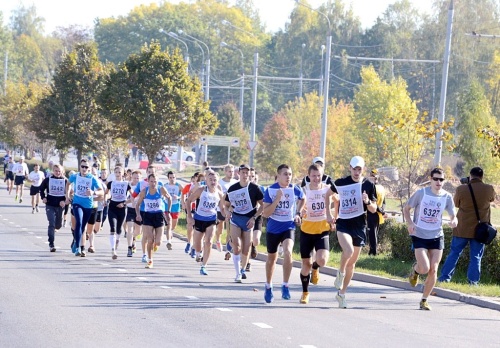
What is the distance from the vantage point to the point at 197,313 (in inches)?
481

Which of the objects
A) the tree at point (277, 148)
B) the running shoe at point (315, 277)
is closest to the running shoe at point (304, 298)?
the running shoe at point (315, 277)

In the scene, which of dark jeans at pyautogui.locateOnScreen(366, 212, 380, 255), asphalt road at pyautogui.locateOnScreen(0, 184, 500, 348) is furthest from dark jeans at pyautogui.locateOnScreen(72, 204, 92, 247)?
dark jeans at pyautogui.locateOnScreen(366, 212, 380, 255)

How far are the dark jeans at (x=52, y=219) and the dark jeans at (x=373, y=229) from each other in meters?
6.20

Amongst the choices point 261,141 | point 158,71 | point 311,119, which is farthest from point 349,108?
point 158,71

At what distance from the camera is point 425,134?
23.2 metres

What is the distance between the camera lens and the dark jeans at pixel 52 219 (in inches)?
818

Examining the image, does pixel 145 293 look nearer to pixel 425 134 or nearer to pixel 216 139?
pixel 425 134

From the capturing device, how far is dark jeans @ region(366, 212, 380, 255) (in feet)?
65.7

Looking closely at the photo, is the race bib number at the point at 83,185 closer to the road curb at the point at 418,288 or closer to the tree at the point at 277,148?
the road curb at the point at 418,288

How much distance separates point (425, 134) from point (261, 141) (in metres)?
36.4

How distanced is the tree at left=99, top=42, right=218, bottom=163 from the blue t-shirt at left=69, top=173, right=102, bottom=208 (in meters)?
16.9

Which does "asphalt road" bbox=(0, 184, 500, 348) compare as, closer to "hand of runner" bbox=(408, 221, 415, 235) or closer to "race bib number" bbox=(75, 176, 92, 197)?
"hand of runner" bbox=(408, 221, 415, 235)

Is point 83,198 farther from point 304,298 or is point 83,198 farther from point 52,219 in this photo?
point 304,298

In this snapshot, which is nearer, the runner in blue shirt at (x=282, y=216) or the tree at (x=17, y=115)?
the runner in blue shirt at (x=282, y=216)
